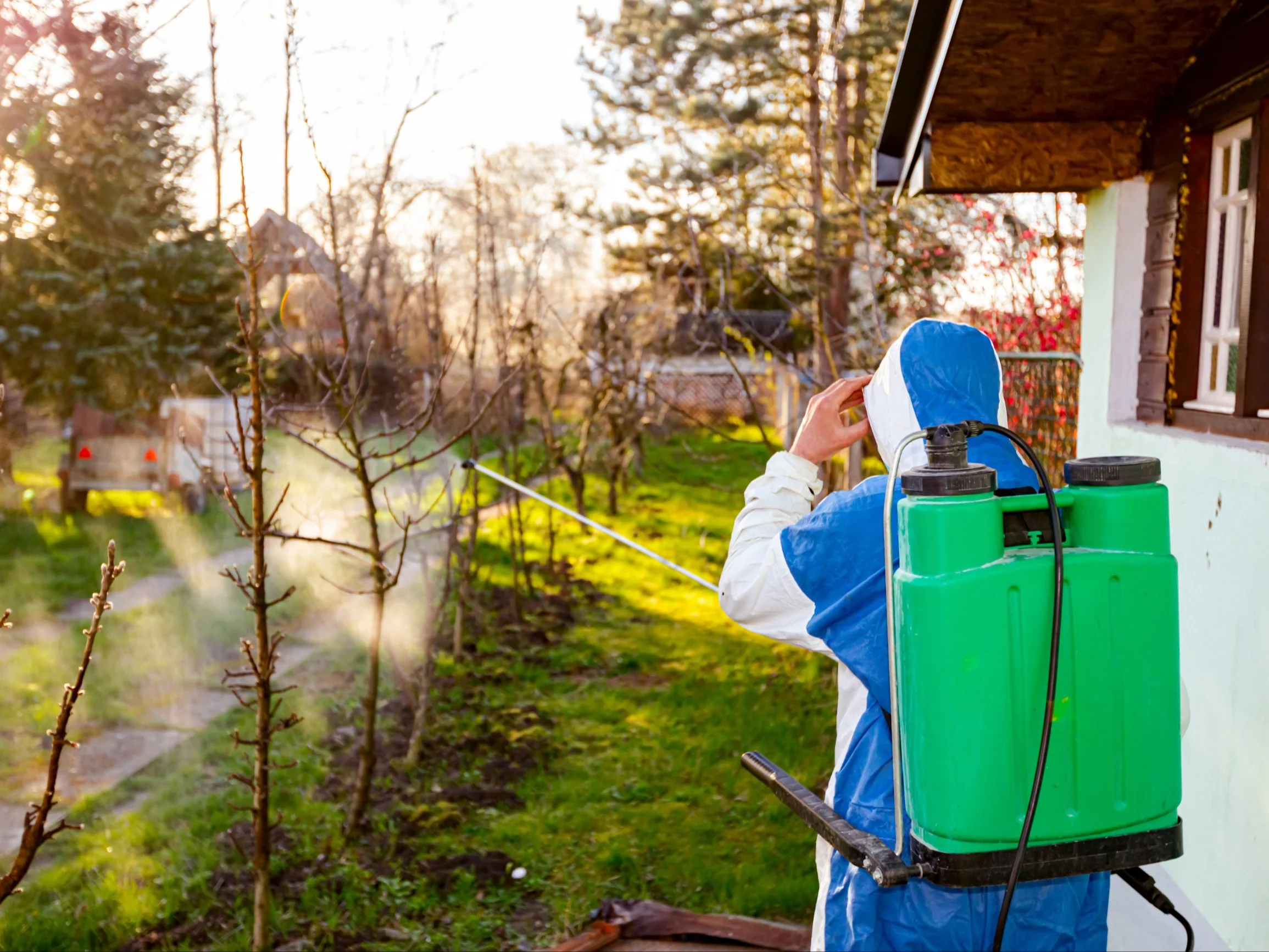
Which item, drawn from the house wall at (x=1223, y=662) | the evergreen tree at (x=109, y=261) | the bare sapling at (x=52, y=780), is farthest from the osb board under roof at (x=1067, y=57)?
the evergreen tree at (x=109, y=261)

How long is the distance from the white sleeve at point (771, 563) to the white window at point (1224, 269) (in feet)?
5.35

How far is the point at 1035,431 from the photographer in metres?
5.40

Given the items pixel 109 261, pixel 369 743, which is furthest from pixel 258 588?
pixel 109 261

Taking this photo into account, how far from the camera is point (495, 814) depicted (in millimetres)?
4930

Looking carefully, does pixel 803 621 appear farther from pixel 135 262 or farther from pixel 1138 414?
A: pixel 135 262

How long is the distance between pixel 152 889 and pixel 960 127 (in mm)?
3944

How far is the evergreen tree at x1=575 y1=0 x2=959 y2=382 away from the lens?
854 centimetres

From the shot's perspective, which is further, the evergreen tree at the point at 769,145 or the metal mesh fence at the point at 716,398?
the metal mesh fence at the point at 716,398

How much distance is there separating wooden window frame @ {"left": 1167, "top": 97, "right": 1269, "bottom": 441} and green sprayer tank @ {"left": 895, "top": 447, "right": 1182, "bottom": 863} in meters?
1.46

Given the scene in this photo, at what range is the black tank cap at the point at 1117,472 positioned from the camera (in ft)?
5.20

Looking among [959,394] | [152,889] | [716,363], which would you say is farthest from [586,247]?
[959,394]

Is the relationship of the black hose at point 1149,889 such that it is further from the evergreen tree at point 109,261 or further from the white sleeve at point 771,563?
the evergreen tree at point 109,261

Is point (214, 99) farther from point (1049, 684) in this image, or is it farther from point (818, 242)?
point (818, 242)

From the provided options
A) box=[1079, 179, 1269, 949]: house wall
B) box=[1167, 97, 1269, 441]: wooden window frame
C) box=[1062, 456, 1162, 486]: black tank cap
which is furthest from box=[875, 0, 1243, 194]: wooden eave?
box=[1062, 456, 1162, 486]: black tank cap
